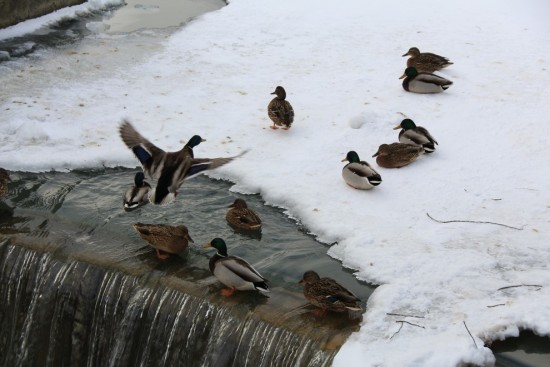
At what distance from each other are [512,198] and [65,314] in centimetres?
464

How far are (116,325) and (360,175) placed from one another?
2.99 meters

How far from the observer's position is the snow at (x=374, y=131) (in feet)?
20.4

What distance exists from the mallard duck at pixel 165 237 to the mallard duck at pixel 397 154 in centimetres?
274

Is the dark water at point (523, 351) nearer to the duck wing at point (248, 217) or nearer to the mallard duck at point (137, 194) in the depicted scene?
the duck wing at point (248, 217)

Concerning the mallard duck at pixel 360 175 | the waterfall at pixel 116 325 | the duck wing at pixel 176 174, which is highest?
the duck wing at pixel 176 174

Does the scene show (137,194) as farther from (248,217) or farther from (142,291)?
(142,291)

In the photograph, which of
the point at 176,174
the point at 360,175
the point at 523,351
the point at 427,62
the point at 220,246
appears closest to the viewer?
the point at 523,351

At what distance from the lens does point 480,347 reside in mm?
5543

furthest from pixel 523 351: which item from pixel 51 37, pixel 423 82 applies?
pixel 51 37

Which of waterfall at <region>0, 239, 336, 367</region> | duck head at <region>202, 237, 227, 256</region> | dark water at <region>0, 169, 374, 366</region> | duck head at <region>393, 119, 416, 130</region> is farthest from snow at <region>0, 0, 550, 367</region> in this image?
duck head at <region>202, 237, 227, 256</region>

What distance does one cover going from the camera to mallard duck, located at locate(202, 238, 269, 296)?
6293mm

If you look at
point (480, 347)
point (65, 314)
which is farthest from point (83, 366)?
point (480, 347)

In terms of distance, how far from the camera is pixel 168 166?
24.1 ft

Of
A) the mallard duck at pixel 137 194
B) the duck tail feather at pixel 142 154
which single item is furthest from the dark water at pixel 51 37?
the duck tail feather at pixel 142 154
